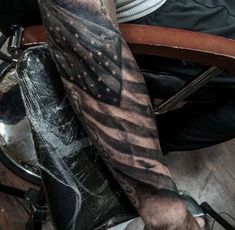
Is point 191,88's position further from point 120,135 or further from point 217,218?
point 217,218

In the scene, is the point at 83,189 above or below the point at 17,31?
below

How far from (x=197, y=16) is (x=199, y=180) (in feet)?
2.16

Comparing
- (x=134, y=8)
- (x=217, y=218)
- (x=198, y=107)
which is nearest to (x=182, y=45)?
(x=134, y=8)

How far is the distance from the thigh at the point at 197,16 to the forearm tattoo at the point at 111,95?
0.92 ft

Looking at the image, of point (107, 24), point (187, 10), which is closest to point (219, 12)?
point (187, 10)

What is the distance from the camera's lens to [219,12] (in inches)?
36.9

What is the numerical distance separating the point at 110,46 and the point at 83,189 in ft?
1.01

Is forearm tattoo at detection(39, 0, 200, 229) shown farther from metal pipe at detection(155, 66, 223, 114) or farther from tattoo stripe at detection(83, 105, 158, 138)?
metal pipe at detection(155, 66, 223, 114)

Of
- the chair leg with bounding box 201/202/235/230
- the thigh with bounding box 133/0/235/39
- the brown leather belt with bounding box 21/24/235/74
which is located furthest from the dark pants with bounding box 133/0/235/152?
the chair leg with bounding box 201/202/235/230

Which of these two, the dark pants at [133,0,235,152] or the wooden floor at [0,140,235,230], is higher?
the dark pants at [133,0,235,152]

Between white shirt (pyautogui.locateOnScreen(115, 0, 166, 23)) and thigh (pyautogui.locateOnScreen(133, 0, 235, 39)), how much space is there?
2cm

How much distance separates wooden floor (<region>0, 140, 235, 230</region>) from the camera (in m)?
1.34

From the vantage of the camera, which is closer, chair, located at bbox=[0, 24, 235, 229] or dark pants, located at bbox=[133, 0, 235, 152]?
chair, located at bbox=[0, 24, 235, 229]

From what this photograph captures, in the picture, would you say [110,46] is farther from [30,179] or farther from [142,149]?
[30,179]
